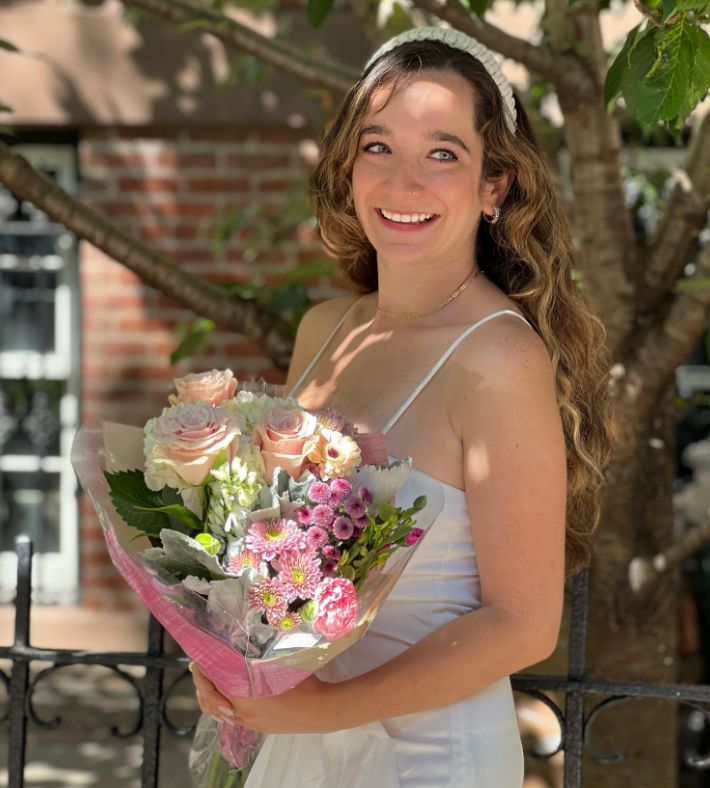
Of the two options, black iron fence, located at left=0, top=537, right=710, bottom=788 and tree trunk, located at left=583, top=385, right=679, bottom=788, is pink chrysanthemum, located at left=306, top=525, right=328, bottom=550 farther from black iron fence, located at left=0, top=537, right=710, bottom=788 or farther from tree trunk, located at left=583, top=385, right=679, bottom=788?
tree trunk, located at left=583, top=385, right=679, bottom=788

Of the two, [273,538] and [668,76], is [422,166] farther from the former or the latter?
[273,538]

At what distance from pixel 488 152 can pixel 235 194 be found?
3.16 meters

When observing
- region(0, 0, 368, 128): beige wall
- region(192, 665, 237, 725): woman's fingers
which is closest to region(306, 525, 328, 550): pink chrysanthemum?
region(192, 665, 237, 725): woman's fingers

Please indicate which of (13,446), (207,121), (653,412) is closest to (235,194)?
(207,121)

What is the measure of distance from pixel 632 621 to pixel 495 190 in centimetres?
131

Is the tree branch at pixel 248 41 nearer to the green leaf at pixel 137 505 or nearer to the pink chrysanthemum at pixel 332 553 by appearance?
the green leaf at pixel 137 505

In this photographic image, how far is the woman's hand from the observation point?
2.02m

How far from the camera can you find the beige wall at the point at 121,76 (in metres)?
5.20

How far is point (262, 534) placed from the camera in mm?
1806

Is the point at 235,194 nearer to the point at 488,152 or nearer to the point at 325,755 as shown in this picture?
the point at 488,152

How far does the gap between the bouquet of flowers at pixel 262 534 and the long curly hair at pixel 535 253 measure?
19.1 inches

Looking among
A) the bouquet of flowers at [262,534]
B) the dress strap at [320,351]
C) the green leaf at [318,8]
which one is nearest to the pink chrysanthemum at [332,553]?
the bouquet of flowers at [262,534]

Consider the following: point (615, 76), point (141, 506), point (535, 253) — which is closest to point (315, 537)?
point (141, 506)

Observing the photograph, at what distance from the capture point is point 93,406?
5.40 meters
